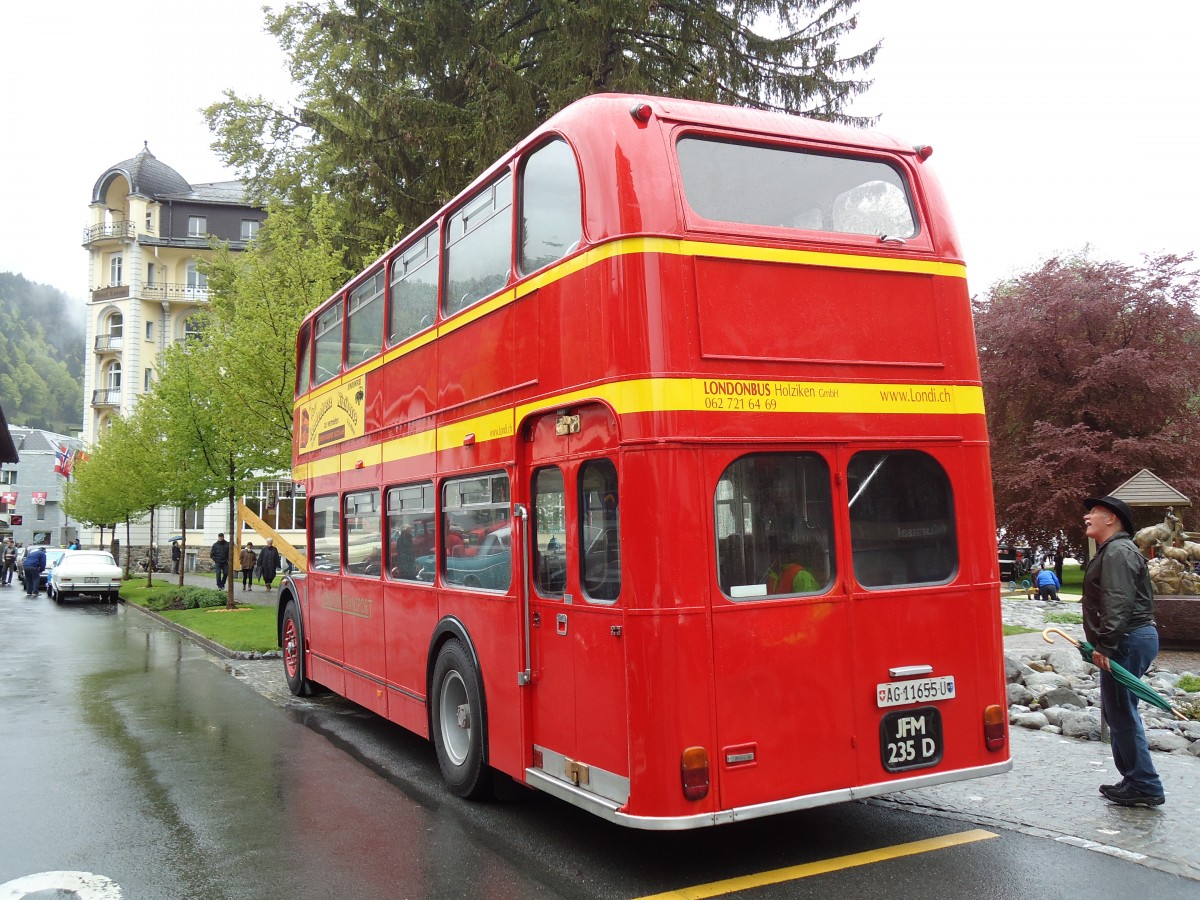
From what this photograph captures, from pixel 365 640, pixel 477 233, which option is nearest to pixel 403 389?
pixel 477 233

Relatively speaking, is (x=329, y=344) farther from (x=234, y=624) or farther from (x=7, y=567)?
(x=7, y=567)

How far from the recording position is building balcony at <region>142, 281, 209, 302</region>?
56594 millimetres

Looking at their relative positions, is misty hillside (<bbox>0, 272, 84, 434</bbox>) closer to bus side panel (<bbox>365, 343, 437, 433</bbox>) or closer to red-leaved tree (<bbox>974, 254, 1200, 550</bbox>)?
red-leaved tree (<bbox>974, 254, 1200, 550</bbox>)

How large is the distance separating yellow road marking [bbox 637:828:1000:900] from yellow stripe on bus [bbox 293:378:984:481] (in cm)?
244

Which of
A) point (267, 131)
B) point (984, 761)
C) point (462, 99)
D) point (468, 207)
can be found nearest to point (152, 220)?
point (267, 131)

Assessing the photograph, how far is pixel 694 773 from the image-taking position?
5.00 metres

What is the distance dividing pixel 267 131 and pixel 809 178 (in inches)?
974

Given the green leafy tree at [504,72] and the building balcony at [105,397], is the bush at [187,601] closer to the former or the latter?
the green leafy tree at [504,72]

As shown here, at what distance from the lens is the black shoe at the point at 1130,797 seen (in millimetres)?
6355

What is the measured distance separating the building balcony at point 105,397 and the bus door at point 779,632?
194ft

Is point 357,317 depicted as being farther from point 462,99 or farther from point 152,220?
point 152,220

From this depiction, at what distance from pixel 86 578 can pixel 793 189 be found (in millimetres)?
31059

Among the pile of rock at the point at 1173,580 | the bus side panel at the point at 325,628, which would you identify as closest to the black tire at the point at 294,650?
the bus side panel at the point at 325,628

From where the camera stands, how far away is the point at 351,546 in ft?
32.8
